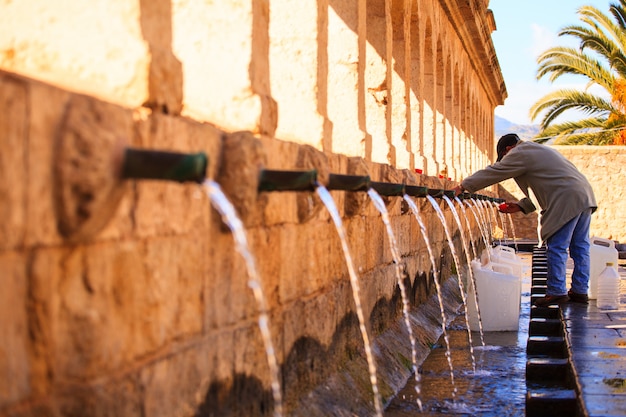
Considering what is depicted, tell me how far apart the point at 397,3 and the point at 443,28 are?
470 centimetres

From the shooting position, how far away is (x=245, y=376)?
11.7 feet

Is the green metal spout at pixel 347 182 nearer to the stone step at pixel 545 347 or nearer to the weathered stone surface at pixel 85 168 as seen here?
the weathered stone surface at pixel 85 168

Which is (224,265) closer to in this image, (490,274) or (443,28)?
(490,274)

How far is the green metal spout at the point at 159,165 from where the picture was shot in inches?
93.5

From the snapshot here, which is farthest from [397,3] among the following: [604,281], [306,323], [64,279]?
[64,279]

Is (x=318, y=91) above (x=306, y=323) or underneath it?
above

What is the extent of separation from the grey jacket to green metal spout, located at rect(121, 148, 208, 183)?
558cm

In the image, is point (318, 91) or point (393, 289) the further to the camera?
point (393, 289)

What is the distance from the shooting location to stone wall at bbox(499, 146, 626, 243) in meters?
25.2

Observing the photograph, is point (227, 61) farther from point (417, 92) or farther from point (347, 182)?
point (417, 92)

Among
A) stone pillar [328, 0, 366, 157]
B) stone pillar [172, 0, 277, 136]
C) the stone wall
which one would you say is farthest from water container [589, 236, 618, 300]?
the stone wall

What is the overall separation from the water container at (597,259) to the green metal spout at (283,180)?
554cm

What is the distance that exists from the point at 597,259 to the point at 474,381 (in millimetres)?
3215

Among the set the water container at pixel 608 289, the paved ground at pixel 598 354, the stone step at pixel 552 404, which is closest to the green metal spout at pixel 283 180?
the paved ground at pixel 598 354
